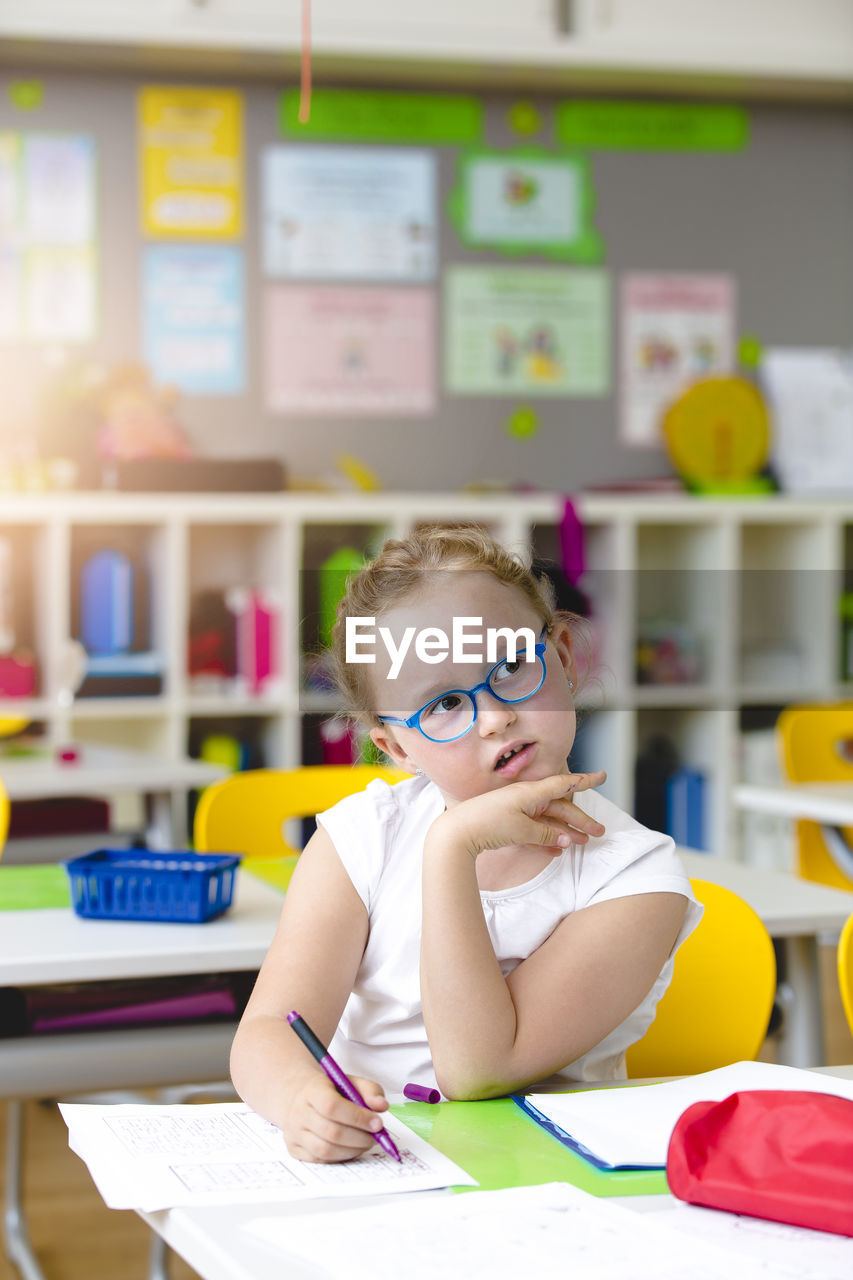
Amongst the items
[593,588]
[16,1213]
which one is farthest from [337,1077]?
[593,588]

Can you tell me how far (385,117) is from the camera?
409 cm

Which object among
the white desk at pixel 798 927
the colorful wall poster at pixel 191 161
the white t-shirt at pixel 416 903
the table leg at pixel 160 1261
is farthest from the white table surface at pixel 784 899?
the colorful wall poster at pixel 191 161

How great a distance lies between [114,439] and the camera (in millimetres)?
3805

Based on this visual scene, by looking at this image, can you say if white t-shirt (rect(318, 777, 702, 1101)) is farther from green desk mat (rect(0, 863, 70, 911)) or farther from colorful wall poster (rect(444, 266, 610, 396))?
colorful wall poster (rect(444, 266, 610, 396))

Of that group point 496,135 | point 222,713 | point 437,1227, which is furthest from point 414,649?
point 496,135

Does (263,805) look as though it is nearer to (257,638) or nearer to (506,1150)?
(506,1150)

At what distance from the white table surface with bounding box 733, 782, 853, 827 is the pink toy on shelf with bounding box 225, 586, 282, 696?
1.56m

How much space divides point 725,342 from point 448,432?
2.87 ft

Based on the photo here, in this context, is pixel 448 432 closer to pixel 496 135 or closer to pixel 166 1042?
pixel 496 135

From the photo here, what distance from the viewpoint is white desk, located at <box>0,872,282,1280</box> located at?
1373 mm

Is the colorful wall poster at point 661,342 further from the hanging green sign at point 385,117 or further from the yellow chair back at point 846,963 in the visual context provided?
the yellow chair back at point 846,963

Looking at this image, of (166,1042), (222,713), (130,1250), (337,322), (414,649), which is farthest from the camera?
(337,322)

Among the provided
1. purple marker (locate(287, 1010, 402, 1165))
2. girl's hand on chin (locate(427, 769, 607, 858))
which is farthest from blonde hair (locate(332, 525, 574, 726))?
purple marker (locate(287, 1010, 402, 1165))

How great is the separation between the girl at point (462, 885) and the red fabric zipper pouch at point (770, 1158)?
0.18 metres
